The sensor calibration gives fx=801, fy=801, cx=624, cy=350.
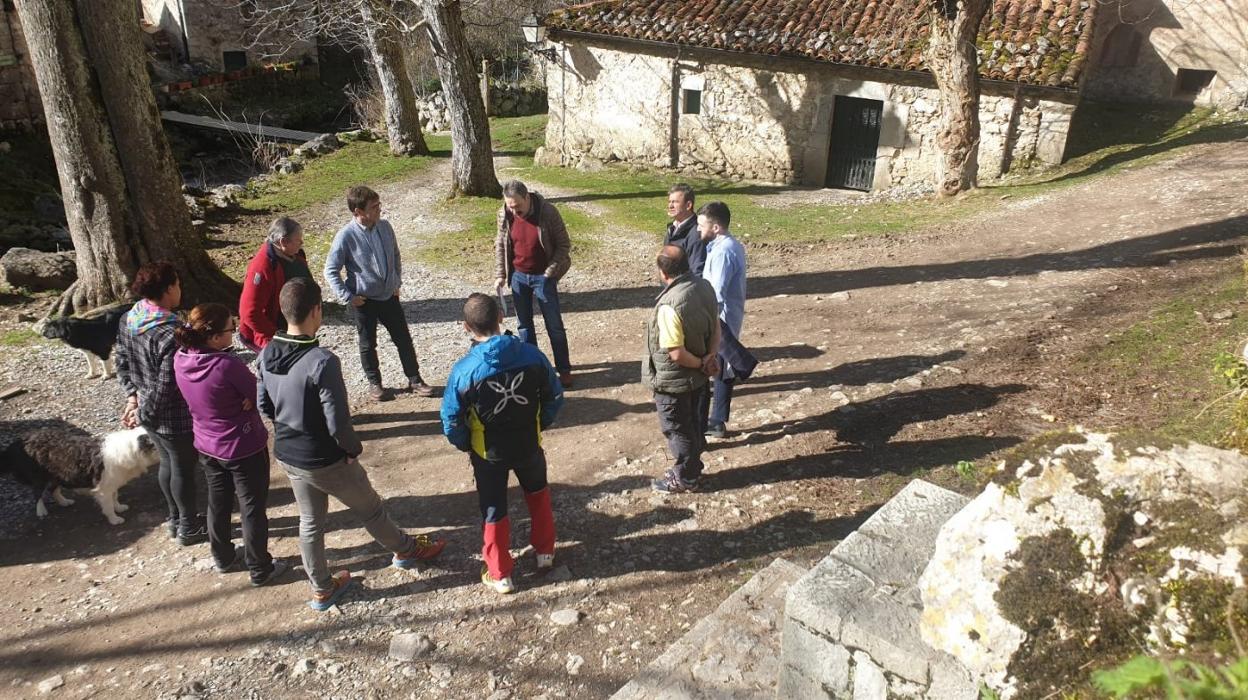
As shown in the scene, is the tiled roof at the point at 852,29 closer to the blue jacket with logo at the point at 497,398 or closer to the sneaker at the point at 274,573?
the blue jacket with logo at the point at 497,398

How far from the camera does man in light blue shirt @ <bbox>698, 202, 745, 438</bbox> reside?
5.54m

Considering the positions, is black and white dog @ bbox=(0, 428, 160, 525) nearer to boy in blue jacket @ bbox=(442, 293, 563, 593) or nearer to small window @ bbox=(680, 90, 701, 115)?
boy in blue jacket @ bbox=(442, 293, 563, 593)

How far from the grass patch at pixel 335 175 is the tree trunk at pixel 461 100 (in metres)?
2.51

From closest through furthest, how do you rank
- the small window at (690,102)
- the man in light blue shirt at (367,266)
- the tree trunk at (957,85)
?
1. the man in light blue shirt at (367,266)
2. the tree trunk at (957,85)
3. the small window at (690,102)

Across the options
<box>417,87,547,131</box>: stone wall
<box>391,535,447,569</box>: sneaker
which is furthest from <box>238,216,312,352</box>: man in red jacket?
<box>417,87,547,131</box>: stone wall

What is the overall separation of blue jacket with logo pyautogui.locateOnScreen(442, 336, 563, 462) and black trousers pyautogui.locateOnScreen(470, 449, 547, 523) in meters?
0.06

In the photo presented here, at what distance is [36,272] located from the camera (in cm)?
924

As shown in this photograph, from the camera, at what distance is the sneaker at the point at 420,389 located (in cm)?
716

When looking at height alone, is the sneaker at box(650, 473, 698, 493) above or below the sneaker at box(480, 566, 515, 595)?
above

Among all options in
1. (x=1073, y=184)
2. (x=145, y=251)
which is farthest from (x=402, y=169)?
(x=1073, y=184)

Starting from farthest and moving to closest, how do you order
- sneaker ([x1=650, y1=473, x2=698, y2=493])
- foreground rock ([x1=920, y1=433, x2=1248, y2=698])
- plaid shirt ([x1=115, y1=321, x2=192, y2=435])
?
sneaker ([x1=650, y1=473, x2=698, y2=493]) < plaid shirt ([x1=115, y1=321, x2=192, y2=435]) < foreground rock ([x1=920, y1=433, x2=1248, y2=698])

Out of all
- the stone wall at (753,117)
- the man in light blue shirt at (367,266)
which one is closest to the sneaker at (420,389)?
the man in light blue shirt at (367,266)

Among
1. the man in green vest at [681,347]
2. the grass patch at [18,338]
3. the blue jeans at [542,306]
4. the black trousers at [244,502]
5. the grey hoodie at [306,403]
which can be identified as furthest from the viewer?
the grass patch at [18,338]

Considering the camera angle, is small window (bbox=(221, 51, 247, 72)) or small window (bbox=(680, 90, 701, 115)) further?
small window (bbox=(221, 51, 247, 72))
